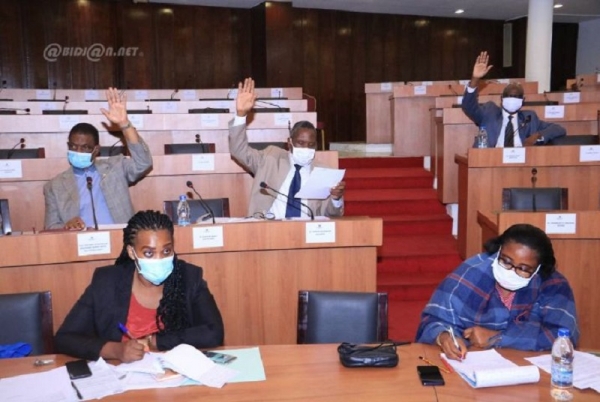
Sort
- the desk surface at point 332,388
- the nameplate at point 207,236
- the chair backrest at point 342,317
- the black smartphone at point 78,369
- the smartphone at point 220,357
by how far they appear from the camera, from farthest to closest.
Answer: the nameplate at point 207,236, the chair backrest at point 342,317, the smartphone at point 220,357, the black smartphone at point 78,369, the desk surface at point 332,388

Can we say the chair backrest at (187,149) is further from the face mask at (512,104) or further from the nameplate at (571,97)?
the nameplate at (571,97)

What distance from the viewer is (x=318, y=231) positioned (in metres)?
2.96

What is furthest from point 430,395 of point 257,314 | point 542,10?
point 542,10

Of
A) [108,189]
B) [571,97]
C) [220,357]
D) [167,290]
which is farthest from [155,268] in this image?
[571,97]

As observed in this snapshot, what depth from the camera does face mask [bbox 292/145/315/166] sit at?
11.8 ft

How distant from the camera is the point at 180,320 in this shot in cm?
217

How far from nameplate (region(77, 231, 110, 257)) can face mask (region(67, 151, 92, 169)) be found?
2.93 feet

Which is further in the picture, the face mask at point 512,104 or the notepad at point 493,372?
the face mask at point 512,104

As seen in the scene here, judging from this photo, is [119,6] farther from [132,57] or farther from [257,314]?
[257,314]

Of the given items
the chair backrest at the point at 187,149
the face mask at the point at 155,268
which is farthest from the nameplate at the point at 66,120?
the face mask at the point at 155,268

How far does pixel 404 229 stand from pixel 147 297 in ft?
11.2

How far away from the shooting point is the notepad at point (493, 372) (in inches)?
68.0

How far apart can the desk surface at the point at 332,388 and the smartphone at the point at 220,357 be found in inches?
4.4

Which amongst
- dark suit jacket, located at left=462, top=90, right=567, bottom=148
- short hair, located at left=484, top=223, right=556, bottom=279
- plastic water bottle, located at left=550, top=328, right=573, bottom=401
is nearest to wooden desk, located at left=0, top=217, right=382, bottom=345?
short hair, located at left=484, top=223, right=556, bottom=279
